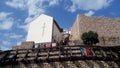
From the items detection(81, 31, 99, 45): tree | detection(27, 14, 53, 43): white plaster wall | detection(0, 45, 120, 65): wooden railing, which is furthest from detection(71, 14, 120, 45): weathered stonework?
detection(0, 45, 120, 65): wooden railing

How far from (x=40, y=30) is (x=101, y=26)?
295 inches

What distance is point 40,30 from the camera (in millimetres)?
24016

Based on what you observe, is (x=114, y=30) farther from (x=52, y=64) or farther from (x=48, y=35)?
(x=52, y=64)

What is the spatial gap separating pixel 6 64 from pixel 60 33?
611 inches

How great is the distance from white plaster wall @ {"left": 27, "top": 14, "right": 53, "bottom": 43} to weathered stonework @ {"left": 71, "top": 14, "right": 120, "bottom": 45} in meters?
3.70

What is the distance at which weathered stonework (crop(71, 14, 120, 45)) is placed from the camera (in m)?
20.1

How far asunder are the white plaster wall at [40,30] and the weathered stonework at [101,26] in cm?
370

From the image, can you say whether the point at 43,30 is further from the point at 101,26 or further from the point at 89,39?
the point at 89,39

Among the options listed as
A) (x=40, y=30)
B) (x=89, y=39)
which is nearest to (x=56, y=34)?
(x=40, y=30)

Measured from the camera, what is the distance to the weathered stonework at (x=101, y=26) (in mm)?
20109

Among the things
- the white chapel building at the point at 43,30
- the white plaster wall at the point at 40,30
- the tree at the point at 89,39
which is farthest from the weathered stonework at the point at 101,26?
the white plaster wall at the point at 40,30

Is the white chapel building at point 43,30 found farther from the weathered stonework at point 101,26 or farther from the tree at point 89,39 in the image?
the tree at point 89,39

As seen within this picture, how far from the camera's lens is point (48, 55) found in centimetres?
1145

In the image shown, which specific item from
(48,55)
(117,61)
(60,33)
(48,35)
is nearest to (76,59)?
(48,55)
